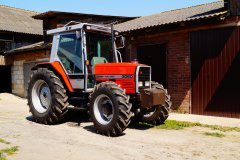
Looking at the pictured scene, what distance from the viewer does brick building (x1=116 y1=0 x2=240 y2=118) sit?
9141 millimetres

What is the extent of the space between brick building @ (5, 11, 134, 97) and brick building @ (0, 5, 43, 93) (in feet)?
0.91

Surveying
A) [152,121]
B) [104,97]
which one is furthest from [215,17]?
[104,97]

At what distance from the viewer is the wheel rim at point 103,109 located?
261 inches

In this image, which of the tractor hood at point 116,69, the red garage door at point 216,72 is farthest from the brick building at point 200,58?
the tractor hood at point 116,69

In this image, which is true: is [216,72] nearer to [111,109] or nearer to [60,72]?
[111,109]

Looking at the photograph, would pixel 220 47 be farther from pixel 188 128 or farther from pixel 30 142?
pixel 30 142

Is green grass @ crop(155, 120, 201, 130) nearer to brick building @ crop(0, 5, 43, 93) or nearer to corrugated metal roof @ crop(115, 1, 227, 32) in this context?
corrugated metal roof @ crop(115, 1, 227, 32)

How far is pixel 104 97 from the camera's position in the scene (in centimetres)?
662

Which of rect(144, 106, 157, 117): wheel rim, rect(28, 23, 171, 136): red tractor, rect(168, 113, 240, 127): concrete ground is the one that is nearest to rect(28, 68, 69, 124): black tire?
rect(28, 23, 171, 136): red tractor

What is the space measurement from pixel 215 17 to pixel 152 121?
3.95 m

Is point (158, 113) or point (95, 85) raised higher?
point (95, 85)

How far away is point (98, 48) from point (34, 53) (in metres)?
9.70

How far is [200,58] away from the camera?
988 cm

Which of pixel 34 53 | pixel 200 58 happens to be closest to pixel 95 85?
pixel 200 58
